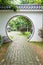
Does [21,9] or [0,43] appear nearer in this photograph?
[0,43]

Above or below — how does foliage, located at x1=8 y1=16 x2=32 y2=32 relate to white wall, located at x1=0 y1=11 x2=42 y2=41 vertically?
below

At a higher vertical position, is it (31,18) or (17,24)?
(31,18)

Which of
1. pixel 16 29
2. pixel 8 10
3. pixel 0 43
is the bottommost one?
pixel 16 29

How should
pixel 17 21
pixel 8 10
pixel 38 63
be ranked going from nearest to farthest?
1. pixel 38 63
2. pixel 8 10
3. pixel 17 21

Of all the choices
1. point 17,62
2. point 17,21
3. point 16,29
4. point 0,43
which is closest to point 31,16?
point 0,43

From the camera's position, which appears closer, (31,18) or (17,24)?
(31,18)

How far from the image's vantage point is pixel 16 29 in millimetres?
38406

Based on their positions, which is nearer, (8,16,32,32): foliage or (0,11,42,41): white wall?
(0,11,42,41): white wall

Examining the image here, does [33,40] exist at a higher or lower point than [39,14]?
lower

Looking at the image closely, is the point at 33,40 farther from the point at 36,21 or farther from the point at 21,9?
the point at 21,9

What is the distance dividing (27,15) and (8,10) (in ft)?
6.02

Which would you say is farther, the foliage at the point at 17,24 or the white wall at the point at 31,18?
the foliage at the point at 17,24

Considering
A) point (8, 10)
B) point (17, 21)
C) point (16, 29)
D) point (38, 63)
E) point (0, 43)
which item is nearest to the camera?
point (38, 63)

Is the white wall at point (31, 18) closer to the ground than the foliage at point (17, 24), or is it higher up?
higher up
